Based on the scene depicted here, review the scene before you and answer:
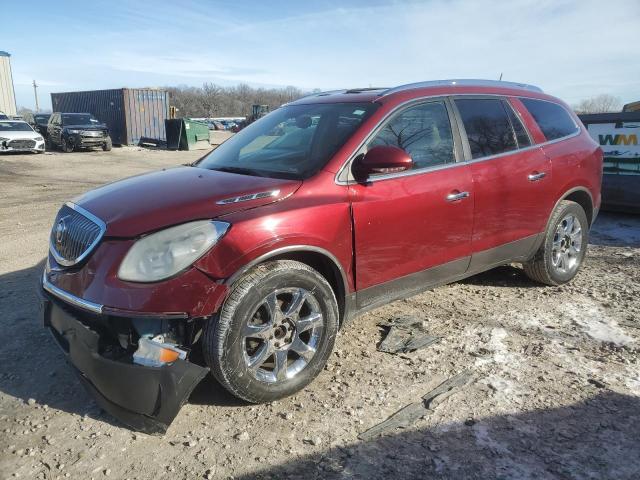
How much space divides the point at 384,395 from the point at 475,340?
1.07 m

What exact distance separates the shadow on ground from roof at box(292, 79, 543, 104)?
7.48 feet

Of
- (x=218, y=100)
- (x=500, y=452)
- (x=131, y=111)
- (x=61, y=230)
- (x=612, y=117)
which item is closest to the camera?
(x=500, y=452)

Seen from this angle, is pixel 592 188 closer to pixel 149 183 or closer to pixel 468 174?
pixel 468 174

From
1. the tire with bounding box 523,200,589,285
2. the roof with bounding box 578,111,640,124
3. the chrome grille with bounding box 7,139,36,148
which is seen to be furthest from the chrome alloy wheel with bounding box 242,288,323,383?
the chrome grille with bounding box 7,139,36,148

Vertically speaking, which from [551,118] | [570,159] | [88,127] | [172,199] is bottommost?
[88,127]

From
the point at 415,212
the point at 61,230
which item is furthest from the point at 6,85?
the point at 415,212

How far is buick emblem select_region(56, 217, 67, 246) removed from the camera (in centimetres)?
311

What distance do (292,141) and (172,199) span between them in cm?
119

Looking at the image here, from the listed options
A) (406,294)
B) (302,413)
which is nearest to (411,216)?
(406,294)

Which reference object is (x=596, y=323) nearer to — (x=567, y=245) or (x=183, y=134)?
(x=567, y=245)

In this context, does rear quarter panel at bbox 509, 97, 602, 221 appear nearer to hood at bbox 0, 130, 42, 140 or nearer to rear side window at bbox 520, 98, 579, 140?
rear side window at bbox 520, 98, 579, 140

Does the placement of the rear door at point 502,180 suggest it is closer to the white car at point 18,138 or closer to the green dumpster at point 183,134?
the white car at point 18,138

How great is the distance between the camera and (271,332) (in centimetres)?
293

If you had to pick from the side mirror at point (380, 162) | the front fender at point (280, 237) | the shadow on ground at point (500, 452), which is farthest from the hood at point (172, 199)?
the shadow on ground at point (500, 452)
